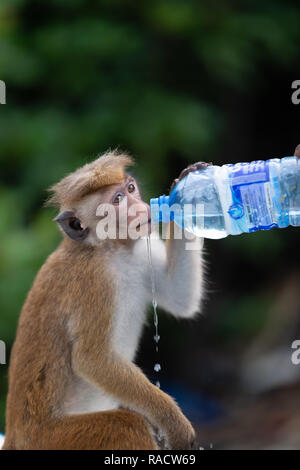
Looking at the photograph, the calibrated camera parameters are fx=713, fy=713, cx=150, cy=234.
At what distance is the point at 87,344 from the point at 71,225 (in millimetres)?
646

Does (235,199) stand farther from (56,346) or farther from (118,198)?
(56,346)

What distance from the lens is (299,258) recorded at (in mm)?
8844

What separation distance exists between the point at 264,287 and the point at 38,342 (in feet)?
17.2

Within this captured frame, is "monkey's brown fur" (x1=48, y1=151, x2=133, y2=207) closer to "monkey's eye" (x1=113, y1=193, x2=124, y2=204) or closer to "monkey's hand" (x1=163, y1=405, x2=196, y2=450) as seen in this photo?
"monkey's eye" (x1=113, y1=193, x2=124, y2=204)

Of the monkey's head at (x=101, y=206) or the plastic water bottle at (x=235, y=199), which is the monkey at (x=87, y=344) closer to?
the monkey's head at (x=101, y=206)

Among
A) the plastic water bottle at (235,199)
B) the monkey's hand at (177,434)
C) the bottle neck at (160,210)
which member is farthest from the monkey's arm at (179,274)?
the monkey's hand at (177,434)

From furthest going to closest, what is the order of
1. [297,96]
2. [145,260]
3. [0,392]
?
[297,96], [0,392], [145,260]

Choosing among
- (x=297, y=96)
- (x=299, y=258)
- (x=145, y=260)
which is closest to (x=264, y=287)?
(x=299, y=258)

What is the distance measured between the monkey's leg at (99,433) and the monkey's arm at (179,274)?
2.67ft

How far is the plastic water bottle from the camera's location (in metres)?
3.77

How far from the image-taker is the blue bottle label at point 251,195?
12.3 ft

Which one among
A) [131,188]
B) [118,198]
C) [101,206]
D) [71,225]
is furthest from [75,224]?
[131,188]

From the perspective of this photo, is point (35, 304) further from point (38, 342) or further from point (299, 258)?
point (299, 258)

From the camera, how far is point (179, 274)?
4.23 meters
